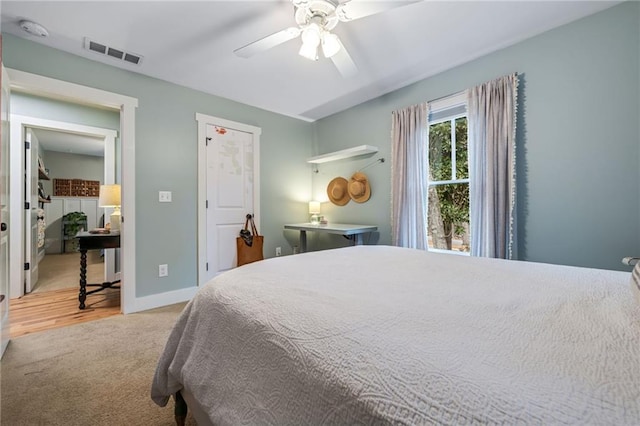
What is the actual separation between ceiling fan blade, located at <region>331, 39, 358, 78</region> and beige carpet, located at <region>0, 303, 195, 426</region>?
2.43m

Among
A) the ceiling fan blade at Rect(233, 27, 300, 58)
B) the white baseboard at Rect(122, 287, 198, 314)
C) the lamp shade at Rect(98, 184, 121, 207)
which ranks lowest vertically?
the white baseboard at Rect(122, 287, 198, 314)

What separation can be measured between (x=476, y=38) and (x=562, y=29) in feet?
1.98

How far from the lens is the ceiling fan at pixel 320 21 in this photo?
1.58 metres

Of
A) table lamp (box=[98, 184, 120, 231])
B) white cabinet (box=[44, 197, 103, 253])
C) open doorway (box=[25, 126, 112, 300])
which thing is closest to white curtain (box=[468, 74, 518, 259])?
table lamp (box=[98, 184, 120, 231])

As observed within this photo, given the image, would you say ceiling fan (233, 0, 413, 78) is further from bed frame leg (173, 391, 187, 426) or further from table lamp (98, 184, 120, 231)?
table lamp (98, 184, 120, 231)

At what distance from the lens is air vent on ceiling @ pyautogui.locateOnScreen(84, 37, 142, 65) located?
2.25 metres

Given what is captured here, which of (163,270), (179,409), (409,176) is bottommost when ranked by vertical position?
(179,409)

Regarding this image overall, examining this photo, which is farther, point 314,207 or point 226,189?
point 314,207

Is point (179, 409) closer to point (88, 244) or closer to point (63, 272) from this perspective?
point (88, 244)

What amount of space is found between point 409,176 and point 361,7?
5.90ft

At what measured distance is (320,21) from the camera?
1737mm

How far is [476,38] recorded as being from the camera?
225 centimetres

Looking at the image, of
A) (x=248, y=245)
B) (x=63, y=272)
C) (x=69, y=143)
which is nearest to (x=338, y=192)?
(x=248, y=245)

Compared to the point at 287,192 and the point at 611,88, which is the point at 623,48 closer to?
the point at 611,88
